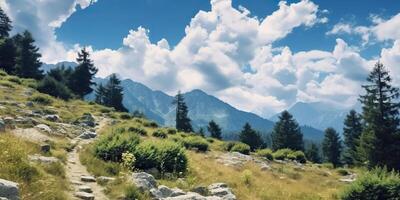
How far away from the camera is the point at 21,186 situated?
12453 mm

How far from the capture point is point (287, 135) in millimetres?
101750

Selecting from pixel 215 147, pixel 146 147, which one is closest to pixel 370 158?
pixel 215 147

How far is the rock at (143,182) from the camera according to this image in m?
16.6

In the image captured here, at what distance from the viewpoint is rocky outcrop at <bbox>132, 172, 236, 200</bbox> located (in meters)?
16.6

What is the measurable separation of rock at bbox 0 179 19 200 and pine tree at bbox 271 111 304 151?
92.5 meters

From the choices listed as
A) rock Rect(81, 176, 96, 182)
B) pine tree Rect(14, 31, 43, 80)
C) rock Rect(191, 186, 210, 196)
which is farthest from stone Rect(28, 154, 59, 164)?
pine tree Rect(14, 31, 43, 80)

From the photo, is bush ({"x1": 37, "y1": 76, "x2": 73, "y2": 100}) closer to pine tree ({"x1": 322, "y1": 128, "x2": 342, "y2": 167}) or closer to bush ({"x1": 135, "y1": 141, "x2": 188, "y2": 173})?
bush ({"x1": 135, "y1": 141, "x2": 188, "y2": 173})

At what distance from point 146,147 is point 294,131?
84553 mm

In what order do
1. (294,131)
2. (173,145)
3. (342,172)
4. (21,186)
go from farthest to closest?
1. (294,131)
2. (342,172)
3. (173,145)
4. (21,186)

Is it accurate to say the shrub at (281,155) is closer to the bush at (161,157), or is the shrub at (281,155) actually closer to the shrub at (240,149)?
the shrub at (240,149)

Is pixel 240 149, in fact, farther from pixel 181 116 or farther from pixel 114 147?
pixel 181 116

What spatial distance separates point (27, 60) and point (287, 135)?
57158mm

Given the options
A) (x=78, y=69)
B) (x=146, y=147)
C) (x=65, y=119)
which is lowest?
(x=146, y=147)

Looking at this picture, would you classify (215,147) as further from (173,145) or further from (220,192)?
(220,192)
